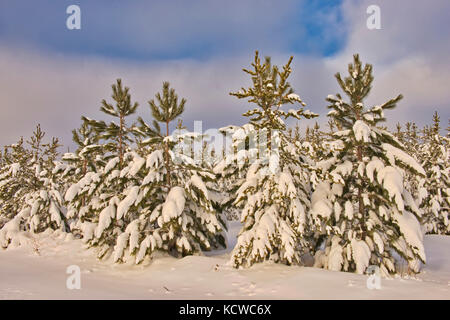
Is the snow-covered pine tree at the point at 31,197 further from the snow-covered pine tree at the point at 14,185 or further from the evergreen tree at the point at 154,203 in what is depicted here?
the evergreen tree at the point at 154,203

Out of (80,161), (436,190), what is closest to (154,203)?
(80,161)

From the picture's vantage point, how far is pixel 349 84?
409 inches

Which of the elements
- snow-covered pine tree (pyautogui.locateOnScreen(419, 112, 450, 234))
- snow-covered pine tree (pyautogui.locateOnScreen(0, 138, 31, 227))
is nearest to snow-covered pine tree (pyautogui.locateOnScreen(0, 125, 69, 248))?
snow-covered pine tree (pyautogui.locateOnScreen(0, 138, 31, 227))

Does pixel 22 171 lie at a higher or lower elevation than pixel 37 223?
higher

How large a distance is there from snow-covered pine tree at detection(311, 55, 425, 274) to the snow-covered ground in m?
1.26

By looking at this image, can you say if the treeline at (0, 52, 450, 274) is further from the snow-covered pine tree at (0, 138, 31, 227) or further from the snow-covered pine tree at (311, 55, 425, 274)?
the snow-covered pine tree at (0, 138, 31, 227)

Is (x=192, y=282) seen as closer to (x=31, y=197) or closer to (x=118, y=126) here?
(x=118, y=126)

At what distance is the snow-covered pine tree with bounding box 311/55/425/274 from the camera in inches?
344

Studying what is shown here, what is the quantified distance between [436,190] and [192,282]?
21.9m

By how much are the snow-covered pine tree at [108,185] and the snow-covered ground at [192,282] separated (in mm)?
1165

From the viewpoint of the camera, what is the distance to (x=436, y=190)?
71.4 ft
